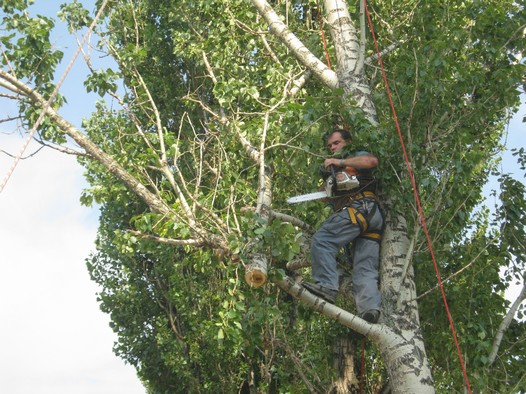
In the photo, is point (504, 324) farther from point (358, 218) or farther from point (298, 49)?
point (298, 49)

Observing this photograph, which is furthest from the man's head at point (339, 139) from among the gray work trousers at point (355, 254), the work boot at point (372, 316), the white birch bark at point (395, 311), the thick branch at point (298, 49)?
the work boot at point (372, 316)

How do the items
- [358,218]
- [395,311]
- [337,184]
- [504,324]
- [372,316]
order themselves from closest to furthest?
[372,316] → [395,311] → [358,218] → [337,184] → [504,324]

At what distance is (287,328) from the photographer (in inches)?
421

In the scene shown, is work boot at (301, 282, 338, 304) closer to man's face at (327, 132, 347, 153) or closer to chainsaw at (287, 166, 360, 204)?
chainsaw at (287, 166, 360, 204)

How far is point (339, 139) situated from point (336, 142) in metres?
0.03

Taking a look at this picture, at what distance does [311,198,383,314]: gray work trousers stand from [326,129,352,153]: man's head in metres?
0.47

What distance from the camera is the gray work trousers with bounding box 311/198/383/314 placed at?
18.2 feet

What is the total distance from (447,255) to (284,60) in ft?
10.5

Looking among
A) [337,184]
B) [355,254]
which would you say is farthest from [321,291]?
[337,184]

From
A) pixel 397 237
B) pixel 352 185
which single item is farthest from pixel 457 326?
pixel 352 185

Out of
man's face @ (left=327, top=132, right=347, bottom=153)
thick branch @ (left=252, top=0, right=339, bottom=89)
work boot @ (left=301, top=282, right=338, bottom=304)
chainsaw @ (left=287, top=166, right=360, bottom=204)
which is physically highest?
thick branch @ (left=252, top=0, right=339, bottom=89)

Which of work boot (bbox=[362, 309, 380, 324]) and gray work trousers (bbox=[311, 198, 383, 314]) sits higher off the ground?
gray work trousers (bbox=[311, 198, 383, 314])

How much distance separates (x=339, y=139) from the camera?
603 centimetres

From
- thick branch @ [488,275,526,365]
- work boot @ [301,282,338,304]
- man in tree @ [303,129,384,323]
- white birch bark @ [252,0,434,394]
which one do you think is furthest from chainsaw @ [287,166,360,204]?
thick branch @ [488,275,526,365]
